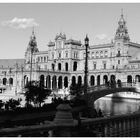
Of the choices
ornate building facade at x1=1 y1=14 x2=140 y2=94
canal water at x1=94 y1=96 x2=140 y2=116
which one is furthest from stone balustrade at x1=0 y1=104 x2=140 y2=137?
ornate building facade at x1=1 y1=14 x2=140 y2=94

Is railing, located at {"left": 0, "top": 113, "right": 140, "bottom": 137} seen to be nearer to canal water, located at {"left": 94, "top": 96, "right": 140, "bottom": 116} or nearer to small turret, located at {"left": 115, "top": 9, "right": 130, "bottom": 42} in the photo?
canal water, located at {"left": 94, "top": 96, "right": 140, "bottom": 116}

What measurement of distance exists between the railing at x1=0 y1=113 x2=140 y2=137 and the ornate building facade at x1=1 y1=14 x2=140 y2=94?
56377mm

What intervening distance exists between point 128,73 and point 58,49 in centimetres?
2861

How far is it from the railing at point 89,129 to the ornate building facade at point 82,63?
5638 centimetres

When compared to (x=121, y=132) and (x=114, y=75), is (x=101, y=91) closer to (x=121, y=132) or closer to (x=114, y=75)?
(x=121, y=132)

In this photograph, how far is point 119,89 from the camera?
165ft

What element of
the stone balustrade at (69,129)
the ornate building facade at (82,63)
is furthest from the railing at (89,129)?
the ornate building facade at (82,63)

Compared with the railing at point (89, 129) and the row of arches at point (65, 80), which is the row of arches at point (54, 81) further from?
the railing at point (89, 129)

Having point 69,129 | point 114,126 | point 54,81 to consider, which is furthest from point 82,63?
point 69,129

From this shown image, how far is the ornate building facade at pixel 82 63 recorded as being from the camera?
9156 cm

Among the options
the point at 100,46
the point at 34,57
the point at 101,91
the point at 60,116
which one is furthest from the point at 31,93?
the point at 34,57

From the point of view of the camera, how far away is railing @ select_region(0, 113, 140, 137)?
2342 cm

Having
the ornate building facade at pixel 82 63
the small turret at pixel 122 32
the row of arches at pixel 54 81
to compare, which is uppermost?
the small turret at pixel 122 32

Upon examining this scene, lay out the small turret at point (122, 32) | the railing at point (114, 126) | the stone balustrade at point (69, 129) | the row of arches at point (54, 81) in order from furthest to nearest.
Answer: the small turret at point (122, 32), the row of arches at point (54, 81), the railing at point (114, 126), the stone balustrade at point (69, 129)
